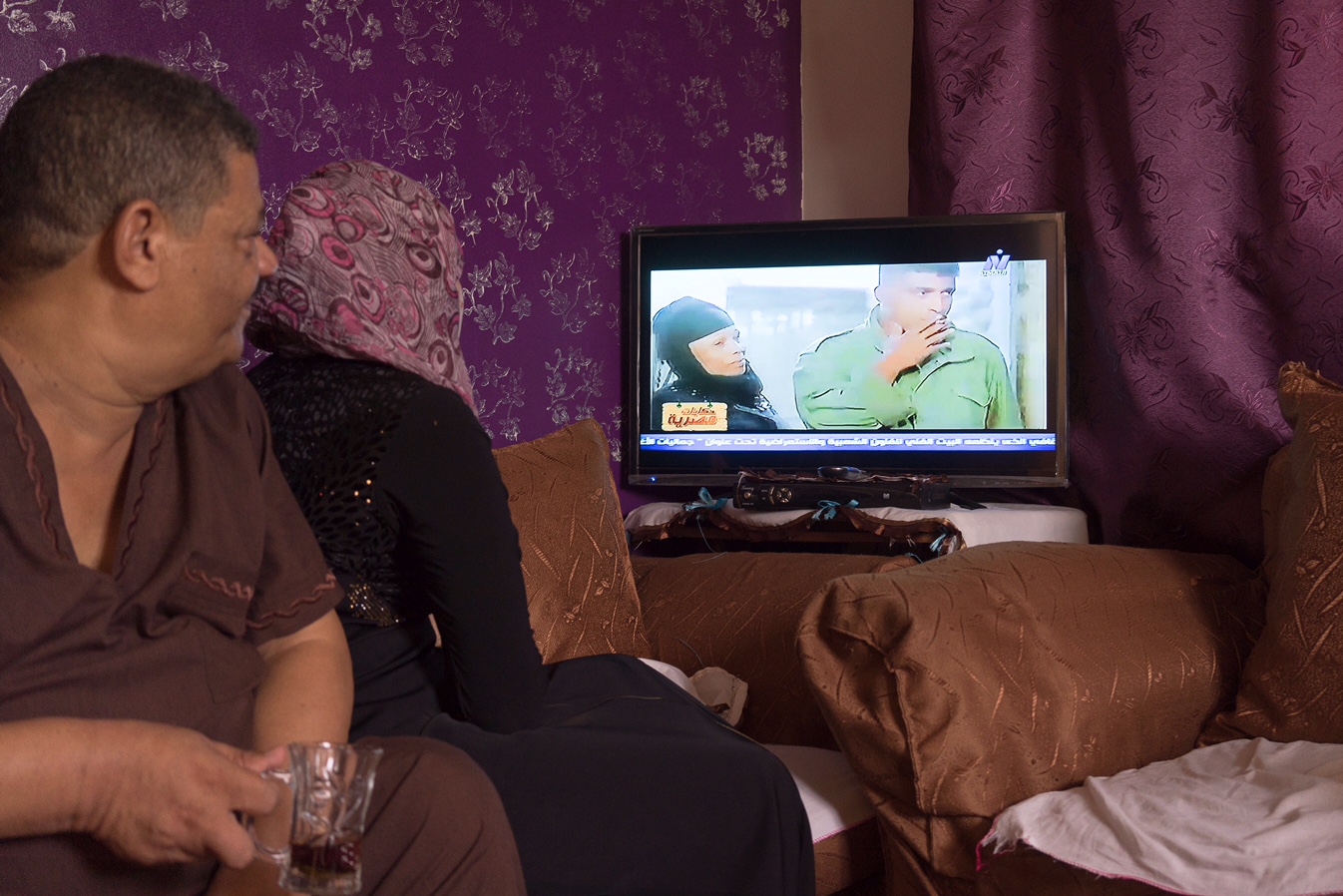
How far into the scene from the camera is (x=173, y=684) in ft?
3.17

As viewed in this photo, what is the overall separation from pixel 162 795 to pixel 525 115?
81.0 inches

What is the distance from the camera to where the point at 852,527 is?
2502 millimetres

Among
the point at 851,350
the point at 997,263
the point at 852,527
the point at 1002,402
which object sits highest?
the point at 997,263

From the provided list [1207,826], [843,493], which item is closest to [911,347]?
[843,493]

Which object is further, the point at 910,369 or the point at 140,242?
the point at 910,369

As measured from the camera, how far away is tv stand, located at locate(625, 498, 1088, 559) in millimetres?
2422

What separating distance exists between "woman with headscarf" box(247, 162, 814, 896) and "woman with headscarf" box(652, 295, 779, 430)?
148 centimetres

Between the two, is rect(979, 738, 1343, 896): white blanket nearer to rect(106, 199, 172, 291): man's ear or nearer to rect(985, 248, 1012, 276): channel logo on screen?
rect(106, 199, 172, 291): man's ear

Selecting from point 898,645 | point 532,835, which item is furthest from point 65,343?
point 898,645

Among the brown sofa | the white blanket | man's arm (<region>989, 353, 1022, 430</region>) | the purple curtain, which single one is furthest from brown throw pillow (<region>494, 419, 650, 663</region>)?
the purple curtain

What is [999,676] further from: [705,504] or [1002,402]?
[1002,402]

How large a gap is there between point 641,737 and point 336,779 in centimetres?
60

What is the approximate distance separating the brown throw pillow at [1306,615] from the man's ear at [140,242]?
64.7 inches

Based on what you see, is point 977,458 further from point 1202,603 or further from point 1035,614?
point 1035,614
